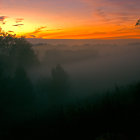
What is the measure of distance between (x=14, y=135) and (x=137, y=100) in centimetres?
966

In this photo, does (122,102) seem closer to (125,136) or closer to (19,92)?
(125,136)

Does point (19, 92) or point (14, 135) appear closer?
point (14, 135)

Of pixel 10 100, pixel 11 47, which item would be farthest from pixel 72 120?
pixel 11 47

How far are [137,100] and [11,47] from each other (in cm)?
3617

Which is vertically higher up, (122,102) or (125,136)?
(122,102)

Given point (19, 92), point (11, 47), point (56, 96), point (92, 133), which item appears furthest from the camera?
point (11, 47)

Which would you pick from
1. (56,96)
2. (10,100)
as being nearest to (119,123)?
(10,100)

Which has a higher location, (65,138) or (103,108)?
(103,108)

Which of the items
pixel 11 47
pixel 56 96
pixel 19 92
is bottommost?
pixel 56 96

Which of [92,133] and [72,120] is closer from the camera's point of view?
[92,133]

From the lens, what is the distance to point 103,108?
1312cm

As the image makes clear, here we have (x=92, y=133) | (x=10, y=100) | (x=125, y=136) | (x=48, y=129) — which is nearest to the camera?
(x=125, y=136)

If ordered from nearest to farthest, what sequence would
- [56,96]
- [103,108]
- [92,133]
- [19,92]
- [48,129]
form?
[92,133] → [48,129] → [103,108] → [19,92] → [56,96]

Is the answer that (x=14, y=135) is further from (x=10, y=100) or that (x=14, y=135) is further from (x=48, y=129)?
(x=10, y=100)
